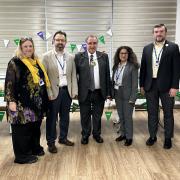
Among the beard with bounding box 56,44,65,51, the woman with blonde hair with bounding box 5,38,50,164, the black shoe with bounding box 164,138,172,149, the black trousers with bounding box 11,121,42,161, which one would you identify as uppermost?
the beard with bounding box 56,44,65,51

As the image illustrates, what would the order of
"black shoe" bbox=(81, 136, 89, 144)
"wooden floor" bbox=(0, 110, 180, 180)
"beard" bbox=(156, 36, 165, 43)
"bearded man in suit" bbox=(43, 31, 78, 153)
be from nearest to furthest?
"wooden floor" bbox=(0, 110, 180, 180), "bearded man in suit" bbox=(43, 31, 78, 153), "beard" bbox=(156, 36, 165, 43), "black shoe" bbox=(81, 136, 89, 144)

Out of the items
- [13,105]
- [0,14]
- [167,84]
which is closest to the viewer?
[13,105]

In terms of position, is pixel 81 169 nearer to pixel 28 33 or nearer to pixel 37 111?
pixel 37 111

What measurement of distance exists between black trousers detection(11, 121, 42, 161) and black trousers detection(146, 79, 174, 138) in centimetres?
148

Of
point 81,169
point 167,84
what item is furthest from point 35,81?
point 167,84

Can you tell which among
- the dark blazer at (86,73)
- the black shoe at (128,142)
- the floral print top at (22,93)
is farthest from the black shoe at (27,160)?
the black shoe at (128,142)

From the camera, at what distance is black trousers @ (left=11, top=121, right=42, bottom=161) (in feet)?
10.5

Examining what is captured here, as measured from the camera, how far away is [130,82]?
149 inches

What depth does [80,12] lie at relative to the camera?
20.5 ft

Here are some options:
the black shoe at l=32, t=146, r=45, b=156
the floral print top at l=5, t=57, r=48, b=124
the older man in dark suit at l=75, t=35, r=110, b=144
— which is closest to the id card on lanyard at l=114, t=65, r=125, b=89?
the older man in dark suit at l=75, t=35, r=110, b=144

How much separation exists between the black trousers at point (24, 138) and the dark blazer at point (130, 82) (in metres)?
1.21

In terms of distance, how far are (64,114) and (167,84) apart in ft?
4.43

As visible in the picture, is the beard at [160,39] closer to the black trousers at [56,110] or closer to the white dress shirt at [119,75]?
the white dress shirt at [119,75]

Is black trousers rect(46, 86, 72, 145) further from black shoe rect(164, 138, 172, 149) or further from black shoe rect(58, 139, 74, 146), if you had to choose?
black shoe rect(164, 138, 172, 149)
